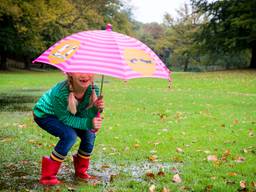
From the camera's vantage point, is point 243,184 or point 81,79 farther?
point 243,184

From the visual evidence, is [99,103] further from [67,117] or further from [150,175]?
[150,175]

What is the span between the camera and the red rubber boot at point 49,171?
15.6 feet

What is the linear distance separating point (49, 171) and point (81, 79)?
3.63 ft

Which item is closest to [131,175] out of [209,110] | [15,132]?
[15,132]

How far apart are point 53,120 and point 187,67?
61625 millimetres

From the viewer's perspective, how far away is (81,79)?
181 inches

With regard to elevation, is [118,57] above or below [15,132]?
above

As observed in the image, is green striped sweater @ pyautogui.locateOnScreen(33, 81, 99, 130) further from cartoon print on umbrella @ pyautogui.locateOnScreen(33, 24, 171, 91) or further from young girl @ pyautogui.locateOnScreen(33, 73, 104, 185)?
cartoon print on umbrella @ pyautogui.locateOnScreen(33, 24, 171, 91)

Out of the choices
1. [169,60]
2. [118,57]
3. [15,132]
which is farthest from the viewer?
[169,60]

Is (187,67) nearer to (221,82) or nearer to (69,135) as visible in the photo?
(221,82)

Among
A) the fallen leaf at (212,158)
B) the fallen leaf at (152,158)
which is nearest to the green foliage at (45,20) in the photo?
the fallen leaf at (152,158)

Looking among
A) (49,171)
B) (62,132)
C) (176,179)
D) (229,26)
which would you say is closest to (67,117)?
(62,132)

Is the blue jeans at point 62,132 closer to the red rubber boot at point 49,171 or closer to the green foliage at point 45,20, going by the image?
the red rubber boot at point 49,171

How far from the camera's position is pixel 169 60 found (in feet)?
228
